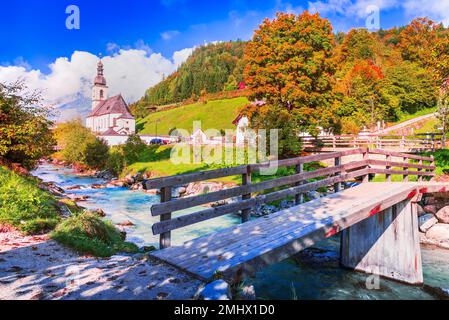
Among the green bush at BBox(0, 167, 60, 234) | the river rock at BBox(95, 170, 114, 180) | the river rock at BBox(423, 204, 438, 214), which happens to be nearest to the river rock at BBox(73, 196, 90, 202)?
the green bush at BBox(0, 167, 60, 234)

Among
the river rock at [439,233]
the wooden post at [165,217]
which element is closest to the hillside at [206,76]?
the river rock at [439,233]

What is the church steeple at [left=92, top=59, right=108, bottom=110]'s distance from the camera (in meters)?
104

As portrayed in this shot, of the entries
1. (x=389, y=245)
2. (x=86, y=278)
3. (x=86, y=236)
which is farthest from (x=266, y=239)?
(x=389, y=245)

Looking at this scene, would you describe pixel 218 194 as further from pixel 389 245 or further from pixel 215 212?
pixel 389 245

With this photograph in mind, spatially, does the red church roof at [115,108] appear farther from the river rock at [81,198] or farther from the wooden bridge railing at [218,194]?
the wooden bridge railing at [218,194]

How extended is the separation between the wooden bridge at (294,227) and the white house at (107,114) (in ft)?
231

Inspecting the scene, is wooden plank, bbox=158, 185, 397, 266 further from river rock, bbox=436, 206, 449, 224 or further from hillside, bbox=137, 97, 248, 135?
hillside, bbox=137, 97, 248, 135

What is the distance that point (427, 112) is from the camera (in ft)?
150

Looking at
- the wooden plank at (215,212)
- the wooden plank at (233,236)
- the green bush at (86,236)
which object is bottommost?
the green bush at (86,236)

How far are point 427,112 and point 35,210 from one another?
52.0 metres

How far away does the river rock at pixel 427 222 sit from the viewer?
465 inches

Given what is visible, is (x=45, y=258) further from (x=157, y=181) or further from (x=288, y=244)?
(x=288, y=244)
